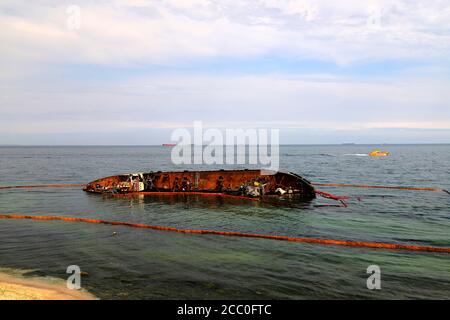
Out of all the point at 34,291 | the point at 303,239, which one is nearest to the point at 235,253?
the point at 303,239

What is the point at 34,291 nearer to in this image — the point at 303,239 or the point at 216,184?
the point at 303,239

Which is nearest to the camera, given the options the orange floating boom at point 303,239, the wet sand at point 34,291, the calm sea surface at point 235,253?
the wet sand at point 34,291

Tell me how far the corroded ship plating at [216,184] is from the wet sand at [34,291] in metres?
19.5

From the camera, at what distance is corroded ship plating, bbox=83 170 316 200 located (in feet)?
95.3

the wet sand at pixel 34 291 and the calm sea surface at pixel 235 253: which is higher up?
the wet sand at pixel 34 291

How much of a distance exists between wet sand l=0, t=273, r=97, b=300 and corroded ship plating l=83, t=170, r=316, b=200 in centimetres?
1954

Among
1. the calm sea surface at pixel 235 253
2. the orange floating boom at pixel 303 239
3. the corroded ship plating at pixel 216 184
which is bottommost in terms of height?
the calm sea surface at pixel 235 253

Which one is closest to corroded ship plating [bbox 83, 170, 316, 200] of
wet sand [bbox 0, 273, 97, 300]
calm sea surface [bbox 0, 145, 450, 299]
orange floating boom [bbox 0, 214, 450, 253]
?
calm sea surface [bbox 0, 145, 450, 299]

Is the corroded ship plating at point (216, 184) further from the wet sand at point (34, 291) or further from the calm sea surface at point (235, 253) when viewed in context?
the wet sand at point (34, 291)

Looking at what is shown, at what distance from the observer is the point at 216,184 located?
30.4 metres

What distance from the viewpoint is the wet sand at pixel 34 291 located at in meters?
9.27

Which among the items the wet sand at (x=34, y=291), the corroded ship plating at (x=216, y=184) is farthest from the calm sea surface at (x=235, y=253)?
the corroded ship plating at (x=216, y=184)

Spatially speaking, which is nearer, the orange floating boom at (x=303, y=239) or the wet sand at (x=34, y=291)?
the wet sand at (x=34, y=291)

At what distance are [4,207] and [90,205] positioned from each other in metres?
6.18
